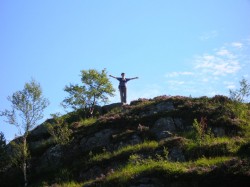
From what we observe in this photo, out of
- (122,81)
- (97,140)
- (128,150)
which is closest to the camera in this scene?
(128,150)

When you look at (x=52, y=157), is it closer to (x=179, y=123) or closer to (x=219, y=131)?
(x=179, y=123)

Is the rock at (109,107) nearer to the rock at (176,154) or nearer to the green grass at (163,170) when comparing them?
the rock at (176,154)

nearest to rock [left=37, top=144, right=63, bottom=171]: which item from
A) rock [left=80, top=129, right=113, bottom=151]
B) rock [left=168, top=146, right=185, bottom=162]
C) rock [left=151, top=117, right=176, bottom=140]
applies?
rock [left=80, top=129, right=113, bottom=151]

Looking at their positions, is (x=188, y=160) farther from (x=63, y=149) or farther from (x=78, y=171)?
(x=63, y=149)

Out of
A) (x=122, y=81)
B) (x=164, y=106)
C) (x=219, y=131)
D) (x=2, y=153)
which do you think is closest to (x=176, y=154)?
(x=219, y=131)

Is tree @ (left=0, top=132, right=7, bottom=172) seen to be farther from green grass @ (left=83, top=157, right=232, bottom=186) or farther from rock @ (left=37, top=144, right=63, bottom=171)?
green grass @ (left=83, top=157, right=232, bottom=186)

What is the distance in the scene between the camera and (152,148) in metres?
23.9

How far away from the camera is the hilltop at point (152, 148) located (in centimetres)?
1870

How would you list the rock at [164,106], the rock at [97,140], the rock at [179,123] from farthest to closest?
the rock at [164,106] → the rock at [97,140] → the rock at [179,123]

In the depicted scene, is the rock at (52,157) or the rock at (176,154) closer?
the rock at (176,154)

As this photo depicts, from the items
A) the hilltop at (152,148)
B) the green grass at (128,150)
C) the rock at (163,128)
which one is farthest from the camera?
the rock at (163,128)

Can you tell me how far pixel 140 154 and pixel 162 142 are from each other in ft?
5.22

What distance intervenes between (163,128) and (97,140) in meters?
4.57

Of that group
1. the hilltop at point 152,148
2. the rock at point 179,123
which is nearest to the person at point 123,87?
the hilltop at point 152,148
